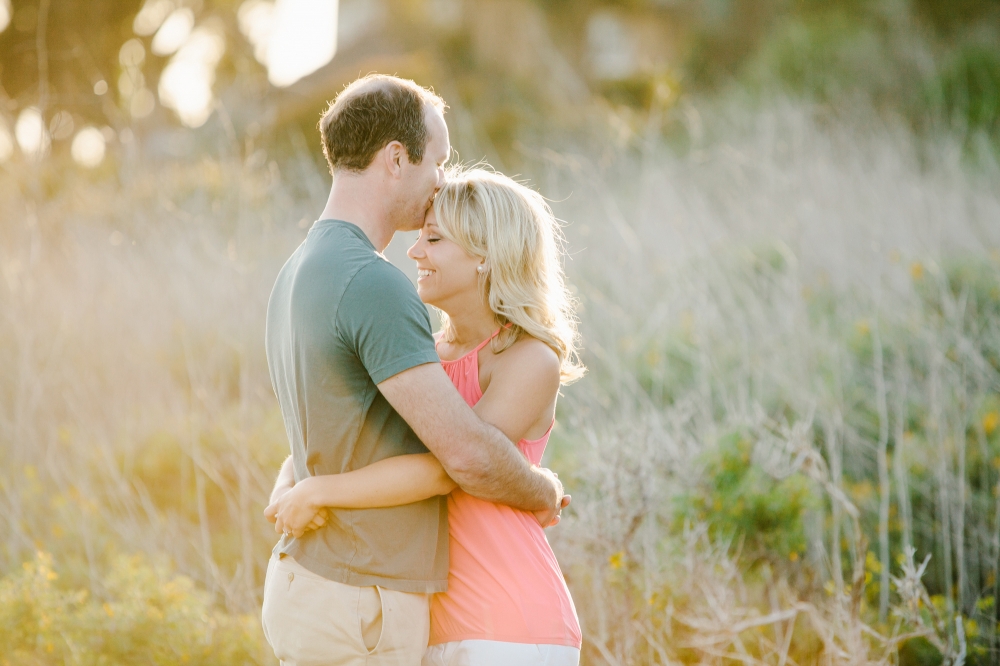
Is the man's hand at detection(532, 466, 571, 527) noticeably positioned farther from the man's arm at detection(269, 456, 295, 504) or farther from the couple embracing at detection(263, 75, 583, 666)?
the man's arm at detection(269, 456, 295, 504)

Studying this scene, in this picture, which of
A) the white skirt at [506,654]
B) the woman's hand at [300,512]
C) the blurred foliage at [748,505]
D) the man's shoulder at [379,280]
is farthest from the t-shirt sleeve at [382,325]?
the blurred foliage at [748,505]

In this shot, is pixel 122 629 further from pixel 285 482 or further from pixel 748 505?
pixel 748 505

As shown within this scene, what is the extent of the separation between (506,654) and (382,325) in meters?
0.80

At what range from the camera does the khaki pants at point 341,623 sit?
1.81 meters

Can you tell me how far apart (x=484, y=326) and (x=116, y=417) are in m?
3.59

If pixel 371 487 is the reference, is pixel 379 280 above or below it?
above

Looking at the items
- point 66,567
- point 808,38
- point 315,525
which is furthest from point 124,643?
point 808,38

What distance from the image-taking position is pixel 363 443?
1877mm

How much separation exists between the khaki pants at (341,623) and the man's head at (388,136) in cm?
90

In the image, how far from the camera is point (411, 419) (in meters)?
1.77

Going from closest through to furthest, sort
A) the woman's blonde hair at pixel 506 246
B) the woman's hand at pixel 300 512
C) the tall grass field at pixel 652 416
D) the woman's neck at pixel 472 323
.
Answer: the woman's hand at pixel 300 512 < the woman's blonde hair at pixel 506 246 < the woman's neck at pixel 472 323 < the tall grass field at pixel 652 416

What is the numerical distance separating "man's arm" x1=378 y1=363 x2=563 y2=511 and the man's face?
52 cm

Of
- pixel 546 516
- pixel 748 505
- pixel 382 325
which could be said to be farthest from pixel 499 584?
pixel 748 505

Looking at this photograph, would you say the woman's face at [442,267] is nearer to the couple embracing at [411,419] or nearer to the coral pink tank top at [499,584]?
the couple embracing at [411,419]
